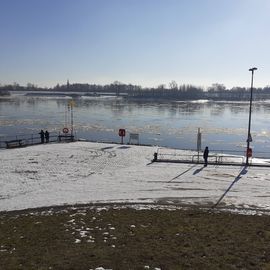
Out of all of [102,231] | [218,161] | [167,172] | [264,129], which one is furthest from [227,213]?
[264,129]

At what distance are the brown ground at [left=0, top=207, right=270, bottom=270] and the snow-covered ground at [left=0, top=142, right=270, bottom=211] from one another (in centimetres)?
241

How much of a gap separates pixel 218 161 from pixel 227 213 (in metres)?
13.9

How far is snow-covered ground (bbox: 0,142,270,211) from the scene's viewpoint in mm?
20844

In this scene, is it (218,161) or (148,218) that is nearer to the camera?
(148,218)

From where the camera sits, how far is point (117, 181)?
81.3 ft

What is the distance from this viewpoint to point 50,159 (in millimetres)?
31141

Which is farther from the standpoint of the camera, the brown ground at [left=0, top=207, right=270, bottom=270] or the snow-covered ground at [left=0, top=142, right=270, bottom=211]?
the snow-covered ground at [left=0, top=142, right=270, bottom=211]

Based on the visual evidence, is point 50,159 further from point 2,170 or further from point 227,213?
point 227,213

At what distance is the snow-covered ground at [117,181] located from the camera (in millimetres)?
20844

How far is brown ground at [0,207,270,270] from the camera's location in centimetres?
1184

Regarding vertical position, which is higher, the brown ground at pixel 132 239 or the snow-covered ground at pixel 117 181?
the brown ground at pixel 132 239

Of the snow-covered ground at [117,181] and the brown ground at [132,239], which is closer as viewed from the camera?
the brown ground at [132,239]

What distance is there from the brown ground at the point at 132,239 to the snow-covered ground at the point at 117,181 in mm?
2412

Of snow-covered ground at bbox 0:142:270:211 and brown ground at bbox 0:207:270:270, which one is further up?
brown ground at bbox 0:207:270:270
